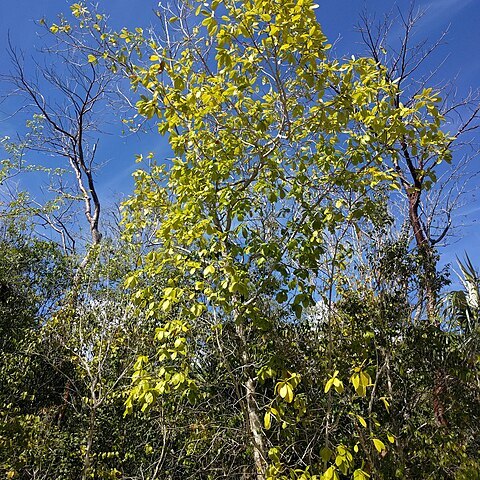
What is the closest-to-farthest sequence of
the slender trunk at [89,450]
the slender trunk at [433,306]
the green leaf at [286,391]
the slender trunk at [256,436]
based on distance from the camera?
the green leaf at [286,391]
the slender trunk at [256,436]
the slender trunk at [89,450]
the slender trunk at [433,306]

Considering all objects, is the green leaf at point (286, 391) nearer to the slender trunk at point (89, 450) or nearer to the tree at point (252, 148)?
the tree at point (252, 148)

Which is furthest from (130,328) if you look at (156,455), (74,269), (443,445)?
(443,445)

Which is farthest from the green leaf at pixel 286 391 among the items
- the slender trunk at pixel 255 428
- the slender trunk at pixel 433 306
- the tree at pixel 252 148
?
the slender trunk at pixel 433 306

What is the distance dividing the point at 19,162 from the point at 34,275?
3205 millimetres


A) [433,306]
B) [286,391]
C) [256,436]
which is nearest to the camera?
[286,391]

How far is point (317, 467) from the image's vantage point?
2.96 metres

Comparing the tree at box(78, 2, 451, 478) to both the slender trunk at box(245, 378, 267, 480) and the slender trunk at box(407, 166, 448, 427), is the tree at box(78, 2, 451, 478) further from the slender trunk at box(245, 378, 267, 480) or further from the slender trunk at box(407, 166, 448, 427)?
the slender trunk at box(407, 166, 448, 427)

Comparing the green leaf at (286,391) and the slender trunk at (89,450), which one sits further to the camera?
the slender trunk at (89,450)

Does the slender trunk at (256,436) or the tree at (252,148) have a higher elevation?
the tree at (252,148)

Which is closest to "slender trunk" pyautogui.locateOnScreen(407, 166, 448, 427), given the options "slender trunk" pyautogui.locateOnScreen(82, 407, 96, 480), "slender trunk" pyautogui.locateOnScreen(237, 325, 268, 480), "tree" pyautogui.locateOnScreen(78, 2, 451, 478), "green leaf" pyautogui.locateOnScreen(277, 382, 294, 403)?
"tree" pyautogui.locateOnScreen(78, 2, 451, 478)

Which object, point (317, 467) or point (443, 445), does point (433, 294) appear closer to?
point (443, 445)

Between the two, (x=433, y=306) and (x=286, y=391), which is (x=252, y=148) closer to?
(x=286, y=391)

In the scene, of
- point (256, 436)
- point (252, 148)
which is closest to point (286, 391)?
point (256, 436)

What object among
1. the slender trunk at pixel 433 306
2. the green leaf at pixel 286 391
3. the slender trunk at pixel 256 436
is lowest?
the slender trunk at pixel 256 436
